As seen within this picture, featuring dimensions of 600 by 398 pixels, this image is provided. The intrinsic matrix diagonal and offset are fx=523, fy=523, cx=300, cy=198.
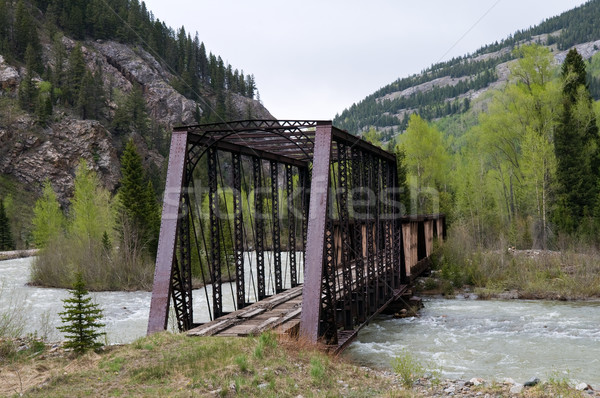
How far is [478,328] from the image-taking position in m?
18.9

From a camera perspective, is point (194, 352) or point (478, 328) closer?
point (194, 352)

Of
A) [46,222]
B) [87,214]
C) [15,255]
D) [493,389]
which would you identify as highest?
[87,214]

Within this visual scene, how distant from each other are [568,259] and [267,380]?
2563cm

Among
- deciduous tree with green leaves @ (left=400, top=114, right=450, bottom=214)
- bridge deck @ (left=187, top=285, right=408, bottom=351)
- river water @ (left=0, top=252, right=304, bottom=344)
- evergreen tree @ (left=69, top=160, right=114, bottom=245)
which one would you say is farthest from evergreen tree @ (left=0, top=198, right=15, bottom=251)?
bridge deck @ (left=187, top=285, right=408, bottom=351)

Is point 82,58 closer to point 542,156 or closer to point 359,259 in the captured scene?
point 542,156

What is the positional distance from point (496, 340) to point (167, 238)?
451 inches

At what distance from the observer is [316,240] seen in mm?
10367

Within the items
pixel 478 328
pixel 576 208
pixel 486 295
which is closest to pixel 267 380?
pixel 478 328

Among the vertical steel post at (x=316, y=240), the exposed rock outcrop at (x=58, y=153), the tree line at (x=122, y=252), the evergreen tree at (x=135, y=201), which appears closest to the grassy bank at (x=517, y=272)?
the tree line at (x=122, y=252)

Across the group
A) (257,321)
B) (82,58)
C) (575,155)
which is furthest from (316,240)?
(82,58)

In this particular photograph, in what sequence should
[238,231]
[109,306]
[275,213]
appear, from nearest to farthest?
1. [238,231]
2. [275,213]
3. [109,306]

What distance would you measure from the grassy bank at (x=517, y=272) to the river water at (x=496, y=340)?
1.45m

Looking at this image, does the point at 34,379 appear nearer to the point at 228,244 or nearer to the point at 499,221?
the point at 228,244

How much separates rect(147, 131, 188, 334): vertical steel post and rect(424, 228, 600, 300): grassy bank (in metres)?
18.8
